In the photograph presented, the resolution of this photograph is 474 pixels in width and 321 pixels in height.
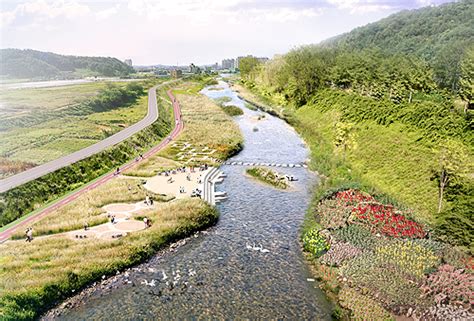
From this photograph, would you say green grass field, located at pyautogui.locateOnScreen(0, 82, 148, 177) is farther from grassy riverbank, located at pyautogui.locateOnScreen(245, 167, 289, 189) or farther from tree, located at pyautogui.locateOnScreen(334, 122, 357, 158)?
tree, located at pyautogui.locateOnScreen(334, 122, 357, 158)

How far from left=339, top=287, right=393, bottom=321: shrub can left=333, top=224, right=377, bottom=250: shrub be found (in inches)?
250

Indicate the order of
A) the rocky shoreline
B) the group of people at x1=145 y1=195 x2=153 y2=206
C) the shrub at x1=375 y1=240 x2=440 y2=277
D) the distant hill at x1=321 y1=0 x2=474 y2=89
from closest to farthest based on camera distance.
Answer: the rocky shoreline → the shrub at x1=375 y1=240 x2=440 y2=277 → the group of people at x1=145 y1=195 x2=153 y2=206 → the distant hill at x1=321 y1=0 x2=474 y2=89

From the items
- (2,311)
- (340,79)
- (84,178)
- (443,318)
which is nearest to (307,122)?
(340,79)

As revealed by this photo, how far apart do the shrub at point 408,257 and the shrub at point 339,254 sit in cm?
198

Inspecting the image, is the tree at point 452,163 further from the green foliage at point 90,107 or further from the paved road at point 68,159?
the green foliage at point 90,107

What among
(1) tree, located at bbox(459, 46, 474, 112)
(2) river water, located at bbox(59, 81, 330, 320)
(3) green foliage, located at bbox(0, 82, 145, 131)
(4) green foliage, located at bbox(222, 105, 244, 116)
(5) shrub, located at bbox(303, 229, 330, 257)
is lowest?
(2) river water, located at bbox(59, 81, 330, 320)

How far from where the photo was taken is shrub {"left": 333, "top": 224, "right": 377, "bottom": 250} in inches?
1326

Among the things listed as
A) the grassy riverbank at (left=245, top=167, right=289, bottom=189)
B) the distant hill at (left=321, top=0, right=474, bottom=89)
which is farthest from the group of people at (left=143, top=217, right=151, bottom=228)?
the distant hill at (left=321, top=0, right=474, bottom=89)

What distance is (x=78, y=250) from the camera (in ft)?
108

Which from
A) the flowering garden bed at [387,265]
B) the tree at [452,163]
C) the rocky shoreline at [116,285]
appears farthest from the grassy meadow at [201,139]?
the tree at [452,163]

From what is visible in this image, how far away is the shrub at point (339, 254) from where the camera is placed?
32281 millimetres

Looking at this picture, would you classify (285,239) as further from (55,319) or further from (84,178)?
(84,178)

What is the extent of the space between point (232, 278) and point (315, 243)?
9.43 m

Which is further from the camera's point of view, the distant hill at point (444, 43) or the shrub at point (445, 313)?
the distant hill at point (444, 43)
